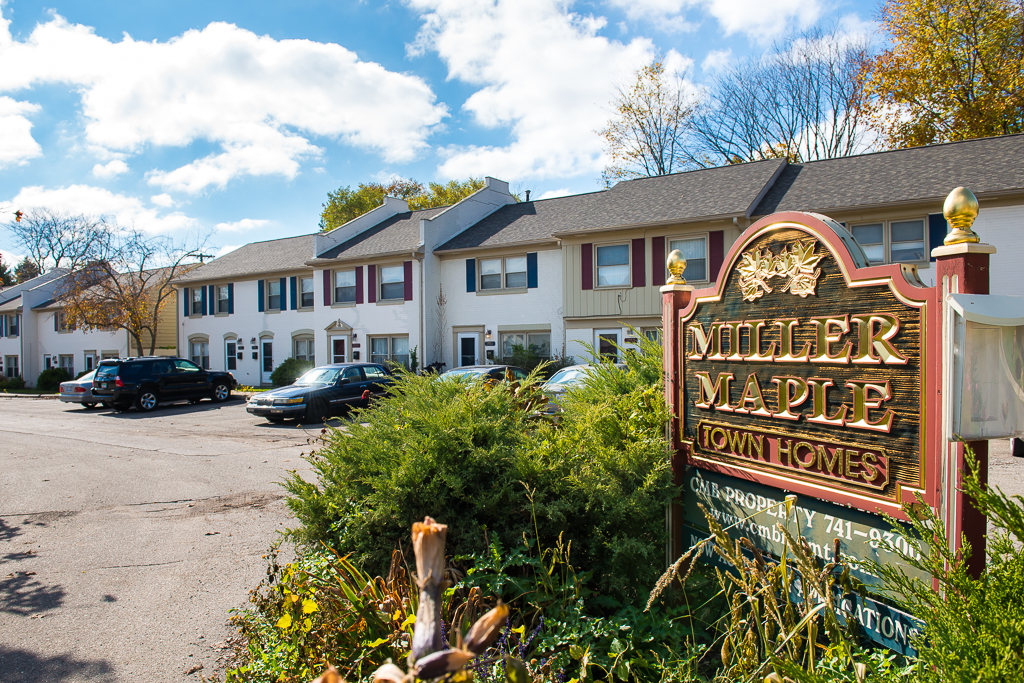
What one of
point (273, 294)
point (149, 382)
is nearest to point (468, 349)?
point (149, 382)

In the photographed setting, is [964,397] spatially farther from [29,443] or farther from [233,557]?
[29,443]

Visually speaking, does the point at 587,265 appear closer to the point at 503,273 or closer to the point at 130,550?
the point at 503,273

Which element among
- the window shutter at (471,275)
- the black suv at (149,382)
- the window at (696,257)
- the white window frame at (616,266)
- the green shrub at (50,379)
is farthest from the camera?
the green shrub at (50,379)

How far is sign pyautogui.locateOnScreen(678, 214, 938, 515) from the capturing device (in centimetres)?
256

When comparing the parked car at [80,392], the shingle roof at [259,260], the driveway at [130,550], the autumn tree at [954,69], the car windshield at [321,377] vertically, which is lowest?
the driveway at [130,550]

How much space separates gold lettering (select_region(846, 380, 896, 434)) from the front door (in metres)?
19.3

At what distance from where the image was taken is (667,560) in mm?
3680

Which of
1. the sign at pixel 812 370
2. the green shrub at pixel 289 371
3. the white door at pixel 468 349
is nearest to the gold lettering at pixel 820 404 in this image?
the sign at pixel 812 370

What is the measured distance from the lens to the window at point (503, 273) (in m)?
21.2

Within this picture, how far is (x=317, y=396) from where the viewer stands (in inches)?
600

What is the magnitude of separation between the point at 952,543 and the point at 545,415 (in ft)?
10.6

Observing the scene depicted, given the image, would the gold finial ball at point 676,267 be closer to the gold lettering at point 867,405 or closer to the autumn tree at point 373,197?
the gold lettering at point 867,405

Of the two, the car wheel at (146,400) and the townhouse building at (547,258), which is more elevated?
the townhouse building at (547,258)

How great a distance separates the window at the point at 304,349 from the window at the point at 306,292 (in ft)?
5.25
